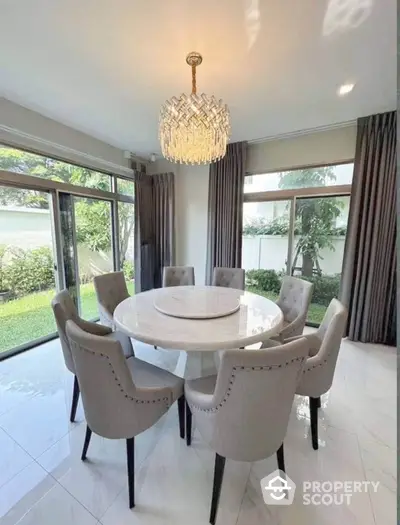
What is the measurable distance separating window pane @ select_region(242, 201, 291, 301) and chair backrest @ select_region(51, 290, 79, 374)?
9.01ft

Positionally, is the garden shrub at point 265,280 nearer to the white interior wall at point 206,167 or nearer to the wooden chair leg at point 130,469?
the white interior wall at point 206,167

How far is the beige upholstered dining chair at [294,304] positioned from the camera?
209 centimetres

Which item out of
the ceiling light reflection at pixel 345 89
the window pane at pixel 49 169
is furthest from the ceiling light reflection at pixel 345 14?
the window pane at pixel 49 169

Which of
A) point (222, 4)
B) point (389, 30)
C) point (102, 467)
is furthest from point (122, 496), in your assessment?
point (389, 30)

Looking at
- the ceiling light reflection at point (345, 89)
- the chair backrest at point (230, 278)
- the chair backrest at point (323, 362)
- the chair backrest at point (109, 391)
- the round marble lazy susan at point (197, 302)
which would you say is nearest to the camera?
the chair backrest at point (109, 391)

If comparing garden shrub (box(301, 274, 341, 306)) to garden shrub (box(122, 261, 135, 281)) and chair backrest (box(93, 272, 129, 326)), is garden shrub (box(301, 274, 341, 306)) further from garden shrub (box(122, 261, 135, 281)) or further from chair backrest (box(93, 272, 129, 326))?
garden shrub (box(122, 261, 135, 281))

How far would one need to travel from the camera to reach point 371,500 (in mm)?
1310

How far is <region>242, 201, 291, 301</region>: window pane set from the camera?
374 cm

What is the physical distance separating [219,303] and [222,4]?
1.96m

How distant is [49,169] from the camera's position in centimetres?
295

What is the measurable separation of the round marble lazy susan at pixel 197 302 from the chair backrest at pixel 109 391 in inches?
24.2

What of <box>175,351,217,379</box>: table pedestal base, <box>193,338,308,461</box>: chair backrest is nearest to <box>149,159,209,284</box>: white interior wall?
<box>175,351,217,379</box>: table pedestal base

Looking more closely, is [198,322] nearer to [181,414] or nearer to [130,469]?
[181,414]

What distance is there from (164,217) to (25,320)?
251 centimetres
